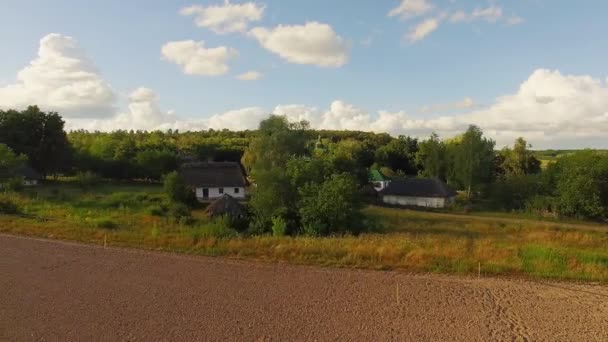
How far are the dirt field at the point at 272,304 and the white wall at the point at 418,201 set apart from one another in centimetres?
3824

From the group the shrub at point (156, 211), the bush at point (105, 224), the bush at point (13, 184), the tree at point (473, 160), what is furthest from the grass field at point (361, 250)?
the tree at point (473, 160)

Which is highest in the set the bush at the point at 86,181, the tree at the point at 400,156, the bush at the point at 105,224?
the tree at the point at 400,156

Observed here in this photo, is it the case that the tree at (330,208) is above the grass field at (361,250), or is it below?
above

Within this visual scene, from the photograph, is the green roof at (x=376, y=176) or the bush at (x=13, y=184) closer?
the bush at (x=13, y=184)

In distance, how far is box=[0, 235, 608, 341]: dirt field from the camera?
873 centimetres

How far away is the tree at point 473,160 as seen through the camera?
187 feet

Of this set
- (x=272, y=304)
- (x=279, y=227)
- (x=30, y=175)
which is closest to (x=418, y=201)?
(x=279, y=227)

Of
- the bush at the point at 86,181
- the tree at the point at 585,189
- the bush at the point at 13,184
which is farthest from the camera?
the bush at the point at 86,181

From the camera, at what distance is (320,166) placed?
84.4ft

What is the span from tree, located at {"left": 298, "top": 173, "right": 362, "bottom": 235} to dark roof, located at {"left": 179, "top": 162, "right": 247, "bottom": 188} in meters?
27.1

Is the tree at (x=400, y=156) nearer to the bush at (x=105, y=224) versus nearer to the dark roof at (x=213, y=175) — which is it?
the dark roof at (x=213, y=175)

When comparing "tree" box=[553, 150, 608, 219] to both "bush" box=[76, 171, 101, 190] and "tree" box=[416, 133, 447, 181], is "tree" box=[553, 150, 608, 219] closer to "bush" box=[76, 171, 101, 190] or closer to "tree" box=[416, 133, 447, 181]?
"tree" box=[416, 133, 447, 181]

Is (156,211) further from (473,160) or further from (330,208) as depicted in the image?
(473,160)

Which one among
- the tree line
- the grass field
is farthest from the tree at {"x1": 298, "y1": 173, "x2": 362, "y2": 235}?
the grass field
